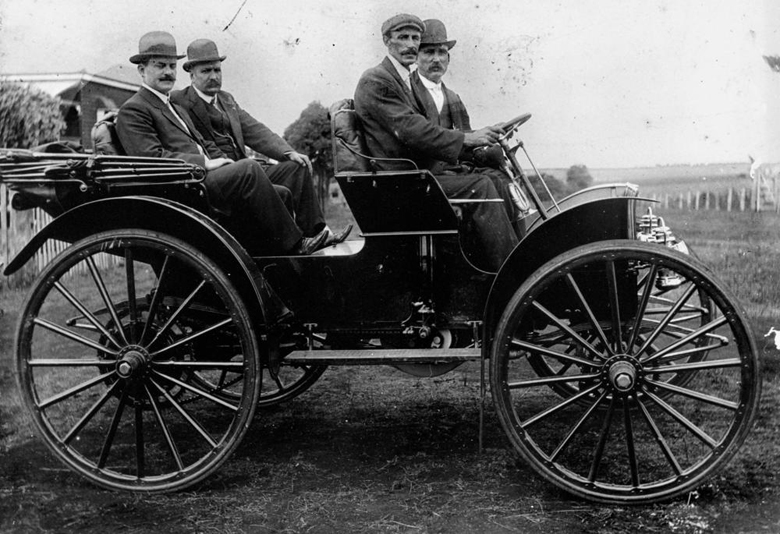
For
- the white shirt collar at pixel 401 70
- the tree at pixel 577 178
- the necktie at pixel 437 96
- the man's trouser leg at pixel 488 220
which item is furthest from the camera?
the tree at pixel 577 178

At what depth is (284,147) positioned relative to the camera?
4.05 meters

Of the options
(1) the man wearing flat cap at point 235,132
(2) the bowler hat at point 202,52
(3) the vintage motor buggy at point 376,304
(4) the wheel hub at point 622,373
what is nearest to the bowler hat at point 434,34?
(3) the vintage motor buggy at point 376,304

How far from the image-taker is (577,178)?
4543 mm

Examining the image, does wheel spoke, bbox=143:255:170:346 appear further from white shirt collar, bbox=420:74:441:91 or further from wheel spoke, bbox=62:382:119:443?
white shirt collar, bbox=420:74:441:91

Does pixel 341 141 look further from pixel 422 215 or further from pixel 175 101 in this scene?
pixel 175 101

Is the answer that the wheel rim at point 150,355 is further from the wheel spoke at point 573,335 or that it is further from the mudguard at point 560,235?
the wheel spoke at point 573,335

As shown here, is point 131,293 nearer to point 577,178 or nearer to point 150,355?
point 150,355

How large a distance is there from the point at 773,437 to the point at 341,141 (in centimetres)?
261

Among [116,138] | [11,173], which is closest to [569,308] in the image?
[116,138]

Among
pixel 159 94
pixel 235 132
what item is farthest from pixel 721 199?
pixel 159 94

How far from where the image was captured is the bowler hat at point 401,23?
130 inches

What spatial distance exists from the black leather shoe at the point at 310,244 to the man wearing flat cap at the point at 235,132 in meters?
0.05

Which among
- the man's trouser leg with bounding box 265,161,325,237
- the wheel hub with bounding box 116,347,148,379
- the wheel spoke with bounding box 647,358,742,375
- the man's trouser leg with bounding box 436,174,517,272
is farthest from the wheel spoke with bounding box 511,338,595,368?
the wheel hub with bounding box 116,347,148,379

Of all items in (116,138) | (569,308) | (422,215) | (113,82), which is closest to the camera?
(422,215)
